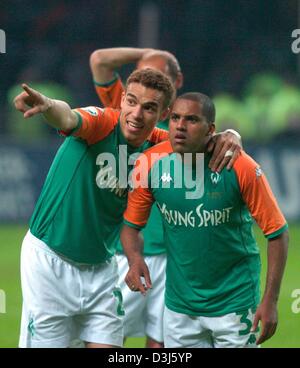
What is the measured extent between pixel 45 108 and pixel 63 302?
1.11 metres

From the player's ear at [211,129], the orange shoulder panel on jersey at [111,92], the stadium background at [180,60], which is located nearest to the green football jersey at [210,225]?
the player's ear at [211,129]

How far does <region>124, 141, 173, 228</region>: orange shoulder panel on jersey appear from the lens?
205 inches

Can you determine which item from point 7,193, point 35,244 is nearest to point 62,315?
point 35,244

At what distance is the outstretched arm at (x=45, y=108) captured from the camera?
15.3 ft

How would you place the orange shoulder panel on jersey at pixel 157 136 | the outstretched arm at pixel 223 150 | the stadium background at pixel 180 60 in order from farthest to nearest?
1. the stadium background at pixel 180 60
2. the orange shoulder panel on jersey at pixel 157 136
3. the outstretched arm at pixel 223 150

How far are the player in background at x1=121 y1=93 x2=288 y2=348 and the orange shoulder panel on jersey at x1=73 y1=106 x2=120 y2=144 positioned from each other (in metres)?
0.24

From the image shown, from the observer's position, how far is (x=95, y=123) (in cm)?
518

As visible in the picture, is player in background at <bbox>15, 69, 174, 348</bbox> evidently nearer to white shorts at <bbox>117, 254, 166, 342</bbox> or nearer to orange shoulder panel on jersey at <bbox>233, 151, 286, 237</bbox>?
orange shoulder panel on jersey at <bbox>233, 151, 286, 237</bbox>

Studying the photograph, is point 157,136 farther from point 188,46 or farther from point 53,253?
point 188,46

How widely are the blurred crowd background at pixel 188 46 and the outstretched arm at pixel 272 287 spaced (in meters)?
9.29

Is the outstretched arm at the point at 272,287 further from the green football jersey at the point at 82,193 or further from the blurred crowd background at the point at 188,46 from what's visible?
the blurred crowd background at the point at 188,46

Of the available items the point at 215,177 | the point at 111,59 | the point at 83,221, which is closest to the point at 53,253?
the point at 83,221

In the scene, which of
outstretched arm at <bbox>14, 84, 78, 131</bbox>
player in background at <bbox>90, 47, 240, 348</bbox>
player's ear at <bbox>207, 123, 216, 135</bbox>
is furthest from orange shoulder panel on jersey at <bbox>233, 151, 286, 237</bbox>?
player in background at <bbox>90, 47, 240, 348</bbox>

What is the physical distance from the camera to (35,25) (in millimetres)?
15969
